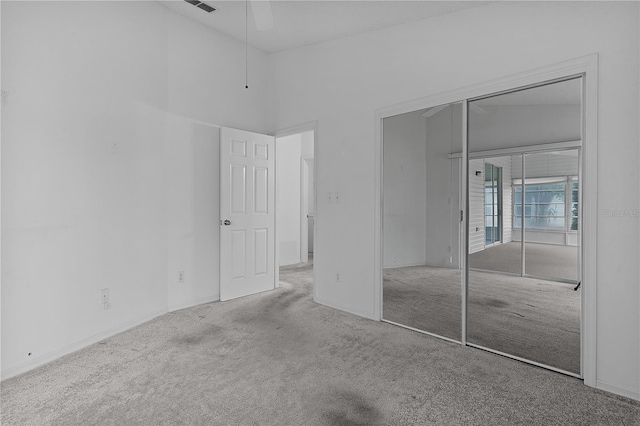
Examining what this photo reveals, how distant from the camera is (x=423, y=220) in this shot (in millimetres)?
3291

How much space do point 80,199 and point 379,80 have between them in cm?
288

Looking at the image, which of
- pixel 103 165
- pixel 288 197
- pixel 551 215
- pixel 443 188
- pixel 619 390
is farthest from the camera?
pixel 288 197

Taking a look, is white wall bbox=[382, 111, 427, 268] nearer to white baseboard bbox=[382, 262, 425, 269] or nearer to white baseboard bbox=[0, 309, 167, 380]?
white baseboard bbox=[382, 262, 425, 269]

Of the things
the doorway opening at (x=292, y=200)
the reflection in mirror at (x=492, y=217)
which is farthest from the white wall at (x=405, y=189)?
the doorway opening at (x=292, y=200)

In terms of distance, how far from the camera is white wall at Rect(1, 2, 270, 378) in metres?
2.45

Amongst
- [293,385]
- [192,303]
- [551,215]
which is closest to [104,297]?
[192,303]

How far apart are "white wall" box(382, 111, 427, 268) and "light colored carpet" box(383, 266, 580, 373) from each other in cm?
19

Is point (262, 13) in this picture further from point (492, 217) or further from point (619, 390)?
point (619, 390)

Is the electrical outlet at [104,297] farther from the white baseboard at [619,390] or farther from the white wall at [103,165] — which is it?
the white baseboard at [619,390]

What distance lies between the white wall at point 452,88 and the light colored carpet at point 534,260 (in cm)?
23

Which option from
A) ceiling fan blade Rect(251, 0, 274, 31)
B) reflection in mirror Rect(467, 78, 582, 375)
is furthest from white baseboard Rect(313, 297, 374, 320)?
ceiling fan blade Rect(251, 0, 274, 31)

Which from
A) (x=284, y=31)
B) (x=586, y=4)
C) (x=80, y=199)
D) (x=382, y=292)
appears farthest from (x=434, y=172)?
(x=80, y=199)

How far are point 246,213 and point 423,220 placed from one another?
2151 mm

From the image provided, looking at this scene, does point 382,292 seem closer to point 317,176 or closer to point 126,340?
point 317,176
